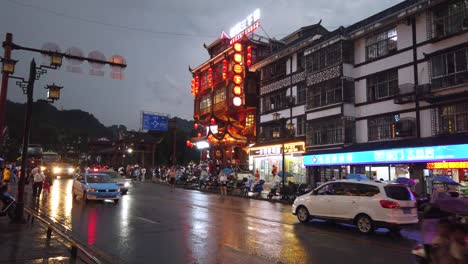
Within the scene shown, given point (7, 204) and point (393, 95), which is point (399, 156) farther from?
point (7, 204)

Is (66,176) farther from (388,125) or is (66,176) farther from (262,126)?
(388,125)

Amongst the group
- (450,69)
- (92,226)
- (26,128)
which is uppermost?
(450,69)

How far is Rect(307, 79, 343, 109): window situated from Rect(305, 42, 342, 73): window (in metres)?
1.36

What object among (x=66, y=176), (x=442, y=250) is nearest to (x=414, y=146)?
(x=442, y=250)

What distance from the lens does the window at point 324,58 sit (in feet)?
97.3

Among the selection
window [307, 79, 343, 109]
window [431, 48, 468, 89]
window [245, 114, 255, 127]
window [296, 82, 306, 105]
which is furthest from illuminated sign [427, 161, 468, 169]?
window [245, 114, 255, 127]

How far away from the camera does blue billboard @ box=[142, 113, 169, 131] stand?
4724 centimetres

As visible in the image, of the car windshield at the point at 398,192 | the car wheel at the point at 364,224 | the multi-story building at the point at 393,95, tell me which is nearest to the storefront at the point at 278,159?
the multi-story building at the point at 393,95

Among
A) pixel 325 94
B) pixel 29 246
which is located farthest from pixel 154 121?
pixel 29 246

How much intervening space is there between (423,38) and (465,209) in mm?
19967

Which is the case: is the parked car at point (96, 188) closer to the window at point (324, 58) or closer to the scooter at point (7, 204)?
the scooter at point (7, 204)

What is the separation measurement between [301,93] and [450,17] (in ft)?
46.6

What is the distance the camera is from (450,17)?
22.9 m

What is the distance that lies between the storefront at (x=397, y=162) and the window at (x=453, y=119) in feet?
6.40
